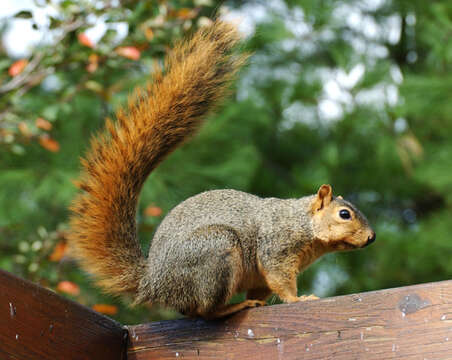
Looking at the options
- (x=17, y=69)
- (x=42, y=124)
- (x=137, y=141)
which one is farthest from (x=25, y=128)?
(x=137, y=141)

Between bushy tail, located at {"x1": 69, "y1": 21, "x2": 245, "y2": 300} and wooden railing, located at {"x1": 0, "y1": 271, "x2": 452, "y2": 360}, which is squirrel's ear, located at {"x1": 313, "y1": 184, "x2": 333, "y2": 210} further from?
wooden railing, located at {"x1": 0, "y1": 271, "x2": 452, "y2": 360}

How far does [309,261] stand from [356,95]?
2651 millimetres

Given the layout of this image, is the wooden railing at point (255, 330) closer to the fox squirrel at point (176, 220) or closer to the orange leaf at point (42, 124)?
the fox squirrel at point (176, 220)

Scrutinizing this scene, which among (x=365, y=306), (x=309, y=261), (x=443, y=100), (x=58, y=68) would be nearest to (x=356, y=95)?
(x=443, y=100)

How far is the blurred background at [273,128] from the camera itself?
2508 millimetres

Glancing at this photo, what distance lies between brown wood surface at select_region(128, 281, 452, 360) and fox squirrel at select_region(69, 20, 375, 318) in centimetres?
10

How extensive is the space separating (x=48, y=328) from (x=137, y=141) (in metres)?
0.51

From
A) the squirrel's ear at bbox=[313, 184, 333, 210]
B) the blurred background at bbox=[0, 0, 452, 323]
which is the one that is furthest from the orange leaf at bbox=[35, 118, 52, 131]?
the squirrel's ear at bbox=[313, 184, 333, 210]

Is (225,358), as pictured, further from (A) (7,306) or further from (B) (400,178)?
(B) (400,178)

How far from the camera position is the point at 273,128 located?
4.37 m

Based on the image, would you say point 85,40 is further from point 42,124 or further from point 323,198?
point 323,198

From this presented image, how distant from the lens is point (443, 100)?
3.95 metres

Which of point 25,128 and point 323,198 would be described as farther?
point 25,128

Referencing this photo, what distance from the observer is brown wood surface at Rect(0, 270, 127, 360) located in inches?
48.9
